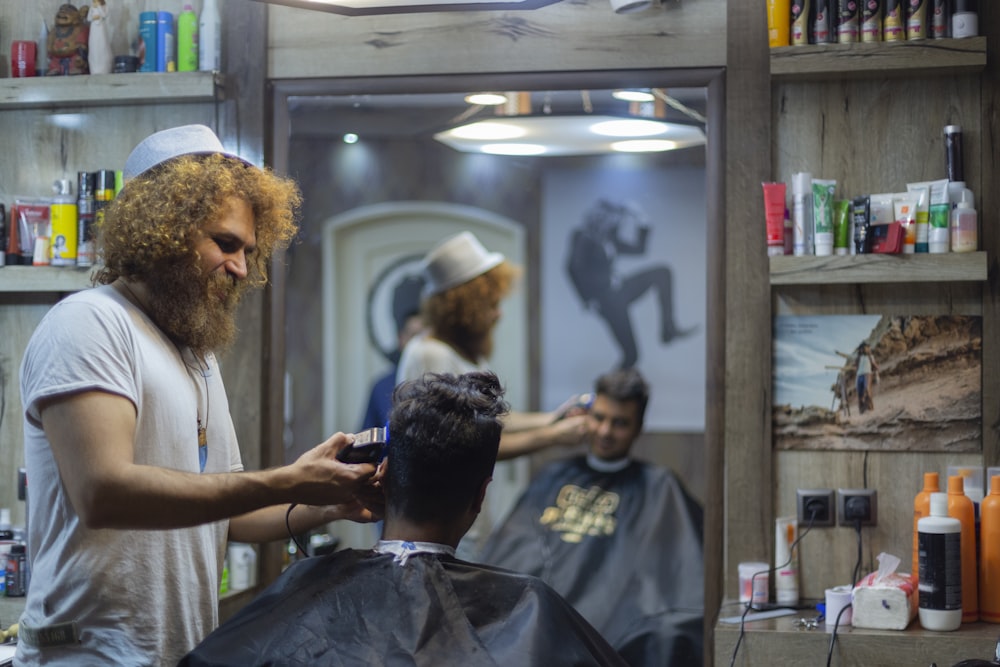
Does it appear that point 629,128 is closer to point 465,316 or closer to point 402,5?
point 465,316

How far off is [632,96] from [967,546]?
5.00 ft

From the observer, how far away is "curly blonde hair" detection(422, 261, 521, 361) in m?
4.33

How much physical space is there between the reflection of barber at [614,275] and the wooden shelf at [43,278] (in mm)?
2892

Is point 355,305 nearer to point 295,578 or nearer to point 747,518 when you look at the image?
point 747,518

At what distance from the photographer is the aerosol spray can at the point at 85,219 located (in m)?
2.85

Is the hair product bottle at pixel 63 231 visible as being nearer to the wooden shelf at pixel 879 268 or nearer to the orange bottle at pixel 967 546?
the wooden shelf at pixel 879 268

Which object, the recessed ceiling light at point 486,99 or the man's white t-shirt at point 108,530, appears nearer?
the man's white t-shirt at point 108,530

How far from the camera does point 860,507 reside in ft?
8.55

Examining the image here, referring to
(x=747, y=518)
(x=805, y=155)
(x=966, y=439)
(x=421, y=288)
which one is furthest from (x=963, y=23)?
(x=421, y=288)

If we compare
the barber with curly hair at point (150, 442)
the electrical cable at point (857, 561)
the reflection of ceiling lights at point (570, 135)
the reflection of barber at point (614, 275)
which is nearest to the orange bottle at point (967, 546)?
the electrical cable at point (857, 561)

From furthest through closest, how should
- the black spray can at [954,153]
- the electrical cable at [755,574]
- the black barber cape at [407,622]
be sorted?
the black spray can at [954,153] → the electrical cable at [755,574] → the black barber cape at [407,622]

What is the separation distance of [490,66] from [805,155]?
2.67 feet

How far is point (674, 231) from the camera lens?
5.14 m

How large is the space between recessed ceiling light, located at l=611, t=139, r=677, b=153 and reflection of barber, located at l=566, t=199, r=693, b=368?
0.78 m
